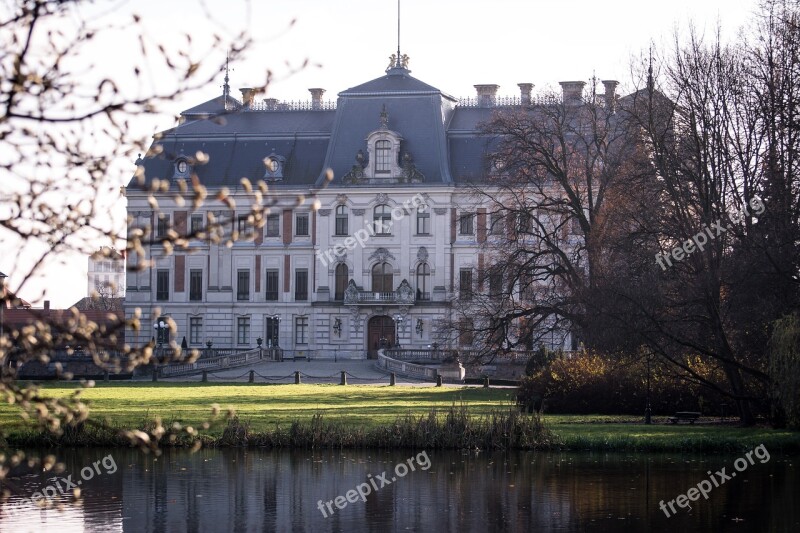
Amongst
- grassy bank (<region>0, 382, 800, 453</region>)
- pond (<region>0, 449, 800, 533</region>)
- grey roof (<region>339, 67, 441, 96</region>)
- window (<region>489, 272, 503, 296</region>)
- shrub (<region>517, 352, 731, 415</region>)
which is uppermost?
grey roof (<region>339, 67, 441, 96</region>)

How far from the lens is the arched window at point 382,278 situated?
6225 centimetres

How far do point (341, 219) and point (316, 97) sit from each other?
7.87 metres

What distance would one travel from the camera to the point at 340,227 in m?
62.8

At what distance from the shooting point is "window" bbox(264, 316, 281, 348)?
62812mm

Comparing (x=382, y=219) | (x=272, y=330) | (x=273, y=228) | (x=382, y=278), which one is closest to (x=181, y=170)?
(x=273, y=228)

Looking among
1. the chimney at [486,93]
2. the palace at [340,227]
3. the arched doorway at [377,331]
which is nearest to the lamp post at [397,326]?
the palace at [340,227]

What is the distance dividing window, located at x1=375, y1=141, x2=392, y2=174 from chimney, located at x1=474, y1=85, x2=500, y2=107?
598 cm

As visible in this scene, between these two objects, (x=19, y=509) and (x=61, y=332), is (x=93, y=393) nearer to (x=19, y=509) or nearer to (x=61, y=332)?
(x=19, y=509)

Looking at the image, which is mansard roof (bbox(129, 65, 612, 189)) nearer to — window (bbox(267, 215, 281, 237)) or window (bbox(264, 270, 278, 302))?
window (bbox(267, 215, 281, 237))

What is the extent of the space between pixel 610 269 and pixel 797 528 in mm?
16281

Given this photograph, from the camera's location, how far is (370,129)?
61.5 metres

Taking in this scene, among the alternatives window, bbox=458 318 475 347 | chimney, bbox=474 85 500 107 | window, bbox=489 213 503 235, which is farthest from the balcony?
window, bbox=458 318 475 347

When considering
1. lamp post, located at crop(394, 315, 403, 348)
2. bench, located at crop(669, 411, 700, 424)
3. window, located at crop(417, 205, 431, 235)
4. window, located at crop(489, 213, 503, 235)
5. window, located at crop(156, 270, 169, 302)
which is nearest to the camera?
bench, located at crop(669, 411, 700, 424)

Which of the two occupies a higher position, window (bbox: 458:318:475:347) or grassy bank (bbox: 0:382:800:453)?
window (bbox: 458:318:475:347)
